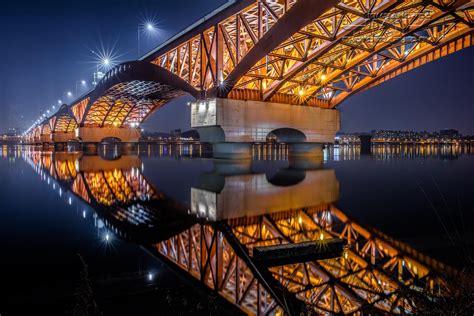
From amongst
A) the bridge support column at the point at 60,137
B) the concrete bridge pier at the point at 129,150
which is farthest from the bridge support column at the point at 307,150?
the bridge support column at the point at 60,137

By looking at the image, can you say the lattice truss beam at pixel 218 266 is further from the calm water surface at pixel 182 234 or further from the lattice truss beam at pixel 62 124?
the lattice truss beam at pixel 62 124

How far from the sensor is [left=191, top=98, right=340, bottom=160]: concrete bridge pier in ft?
86.9

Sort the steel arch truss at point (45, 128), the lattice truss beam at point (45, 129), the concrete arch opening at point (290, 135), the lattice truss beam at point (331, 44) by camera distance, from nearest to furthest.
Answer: the lattice truss beam at point (331, 44)
the concrete arch opening at point (290, 135)
the steel arch truss at point (45, 128)
the lattice truss beam at point (45, 129)

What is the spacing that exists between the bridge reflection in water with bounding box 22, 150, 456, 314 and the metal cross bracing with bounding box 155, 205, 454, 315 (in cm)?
2

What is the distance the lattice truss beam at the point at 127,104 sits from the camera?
46344 mm

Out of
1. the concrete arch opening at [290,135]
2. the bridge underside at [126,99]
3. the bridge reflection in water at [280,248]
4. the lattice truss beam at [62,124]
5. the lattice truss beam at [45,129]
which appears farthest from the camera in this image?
the lattice truss beam at [45,129]

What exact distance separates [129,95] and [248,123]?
109 feet

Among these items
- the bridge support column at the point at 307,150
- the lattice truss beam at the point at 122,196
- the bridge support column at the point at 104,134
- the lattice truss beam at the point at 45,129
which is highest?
the lattice truss beam at the point at 45,129

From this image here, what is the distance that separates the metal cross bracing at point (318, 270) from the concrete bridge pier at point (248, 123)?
19201 mm

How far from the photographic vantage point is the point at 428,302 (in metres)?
3.93

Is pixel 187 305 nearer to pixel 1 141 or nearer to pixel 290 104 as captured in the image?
pixel 290 104

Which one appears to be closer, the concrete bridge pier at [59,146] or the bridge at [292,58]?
the bridge at [292,58]

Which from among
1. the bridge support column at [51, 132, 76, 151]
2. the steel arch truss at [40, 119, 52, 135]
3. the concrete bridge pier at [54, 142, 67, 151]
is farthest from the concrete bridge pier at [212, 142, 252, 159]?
the steel arch truss at [40, 119, 52, 135]

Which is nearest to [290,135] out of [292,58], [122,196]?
[292,58]
